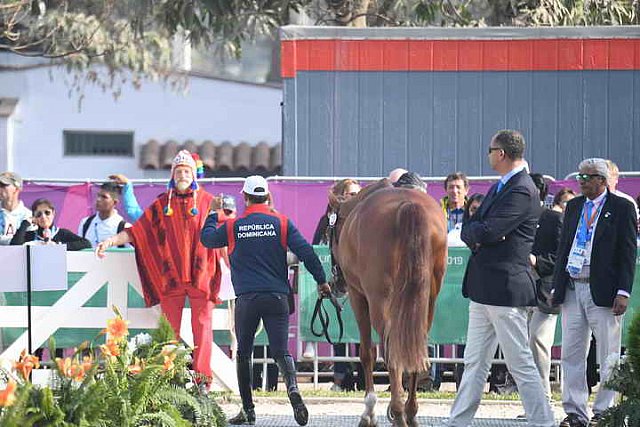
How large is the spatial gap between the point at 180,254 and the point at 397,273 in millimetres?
2317

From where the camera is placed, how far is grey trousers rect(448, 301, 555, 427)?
8531mm

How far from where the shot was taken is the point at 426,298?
8.48m

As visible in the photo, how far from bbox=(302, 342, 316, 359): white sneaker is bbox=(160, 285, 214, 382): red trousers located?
1.51 metres

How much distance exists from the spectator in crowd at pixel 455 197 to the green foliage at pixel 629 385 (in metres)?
4.51

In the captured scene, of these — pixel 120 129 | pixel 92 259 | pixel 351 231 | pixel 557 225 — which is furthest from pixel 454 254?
pixel 120 129

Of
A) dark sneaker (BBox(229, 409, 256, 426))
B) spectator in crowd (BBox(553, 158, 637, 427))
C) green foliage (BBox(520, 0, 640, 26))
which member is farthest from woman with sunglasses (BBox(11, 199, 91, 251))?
green foliage (BBox(520, 0, 640, 26))

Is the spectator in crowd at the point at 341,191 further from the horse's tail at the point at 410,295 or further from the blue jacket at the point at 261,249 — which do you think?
the horse's tail at the point at 410,295

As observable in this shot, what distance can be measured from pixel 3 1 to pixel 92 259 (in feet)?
33.8

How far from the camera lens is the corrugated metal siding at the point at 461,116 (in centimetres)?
1518

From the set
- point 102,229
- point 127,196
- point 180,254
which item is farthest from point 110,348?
point 127,196

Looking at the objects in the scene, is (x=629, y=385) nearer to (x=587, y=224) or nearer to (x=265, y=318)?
(x=587, y=224)

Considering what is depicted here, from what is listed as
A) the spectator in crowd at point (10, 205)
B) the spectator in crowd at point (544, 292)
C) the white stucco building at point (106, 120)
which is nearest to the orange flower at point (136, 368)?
the spectator in crowd at point (544, 292)

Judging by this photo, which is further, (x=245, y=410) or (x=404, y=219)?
(x=245, y=410)

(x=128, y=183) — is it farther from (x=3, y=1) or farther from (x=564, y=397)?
(x=3, y=1)
